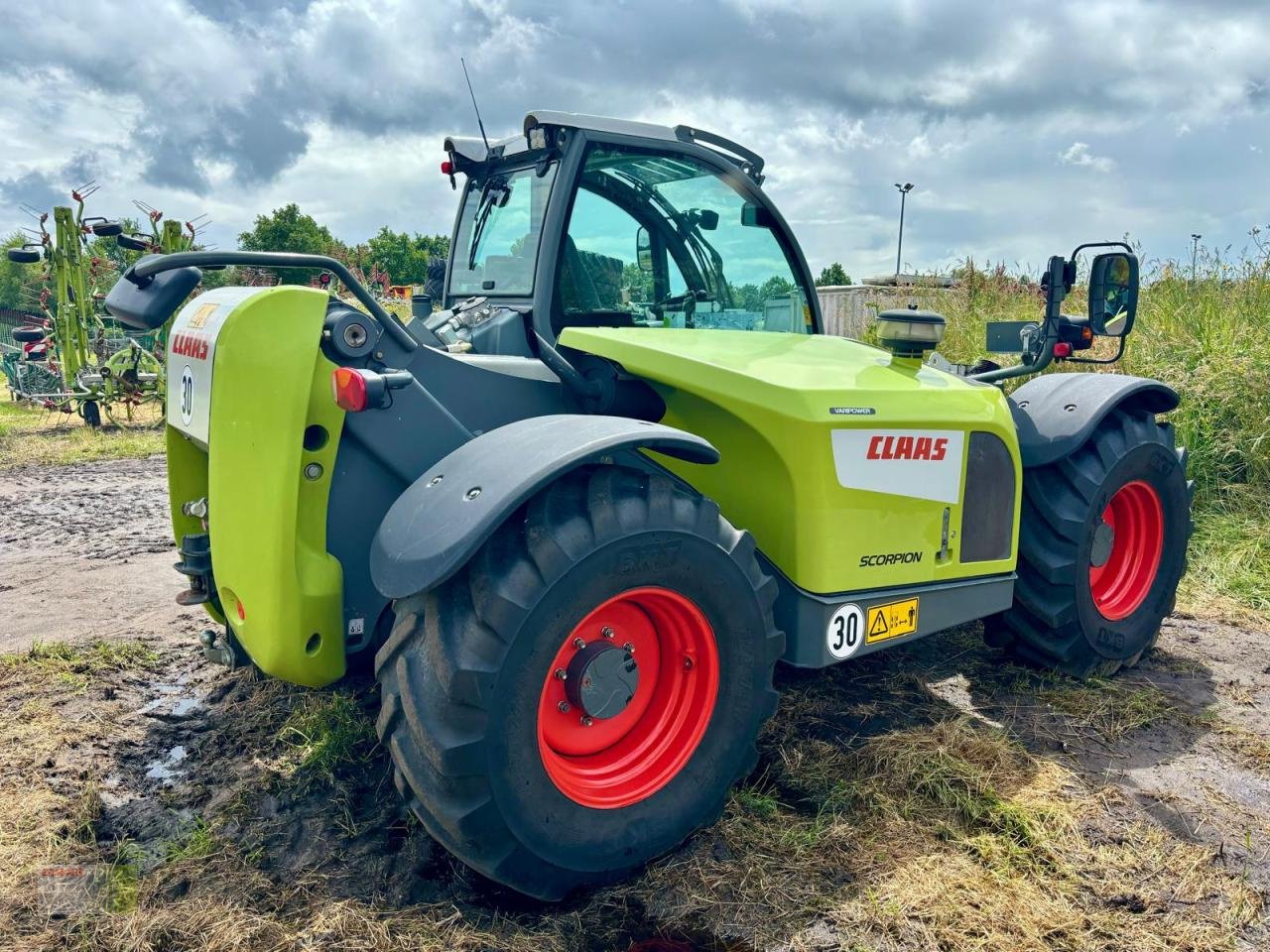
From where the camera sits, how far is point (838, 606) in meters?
3.05

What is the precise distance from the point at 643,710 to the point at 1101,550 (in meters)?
2.32

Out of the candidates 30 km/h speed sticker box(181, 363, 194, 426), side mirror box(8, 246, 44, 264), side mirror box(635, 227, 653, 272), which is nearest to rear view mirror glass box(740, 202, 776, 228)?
side mirror box(635, 227, 653, 272)

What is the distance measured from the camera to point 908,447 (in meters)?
3.16

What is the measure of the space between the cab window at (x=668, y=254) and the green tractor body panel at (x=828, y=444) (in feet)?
0.72

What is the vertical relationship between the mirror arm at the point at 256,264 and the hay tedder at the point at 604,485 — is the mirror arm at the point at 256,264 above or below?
above

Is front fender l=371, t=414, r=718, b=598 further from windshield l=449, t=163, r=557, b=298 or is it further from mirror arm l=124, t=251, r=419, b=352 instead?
windshield l=449, t=163, r=557, b=298

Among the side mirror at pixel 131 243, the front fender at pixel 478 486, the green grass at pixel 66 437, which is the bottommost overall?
the green grass at pixel 66 437

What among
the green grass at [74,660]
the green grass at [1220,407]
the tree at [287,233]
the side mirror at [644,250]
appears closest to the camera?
the side mirror at [644,250]

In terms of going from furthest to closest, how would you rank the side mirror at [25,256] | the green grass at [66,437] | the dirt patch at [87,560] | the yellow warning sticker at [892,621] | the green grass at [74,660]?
the side mirror at [25,256] < the green grass at [66,437] < the dirt patch at [87,560] < the green grass at [74,660] < the yellow warning sticker at [892,621]

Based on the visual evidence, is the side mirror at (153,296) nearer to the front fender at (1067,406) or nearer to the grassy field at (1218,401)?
the front fender at (1067,406)

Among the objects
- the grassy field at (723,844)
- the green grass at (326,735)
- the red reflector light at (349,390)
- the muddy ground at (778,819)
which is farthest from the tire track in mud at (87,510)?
the red reflector light at (349,390)

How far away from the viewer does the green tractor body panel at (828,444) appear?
2.96 metres

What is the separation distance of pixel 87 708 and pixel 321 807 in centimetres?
139

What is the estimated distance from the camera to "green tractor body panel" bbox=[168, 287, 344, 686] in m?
2.54
